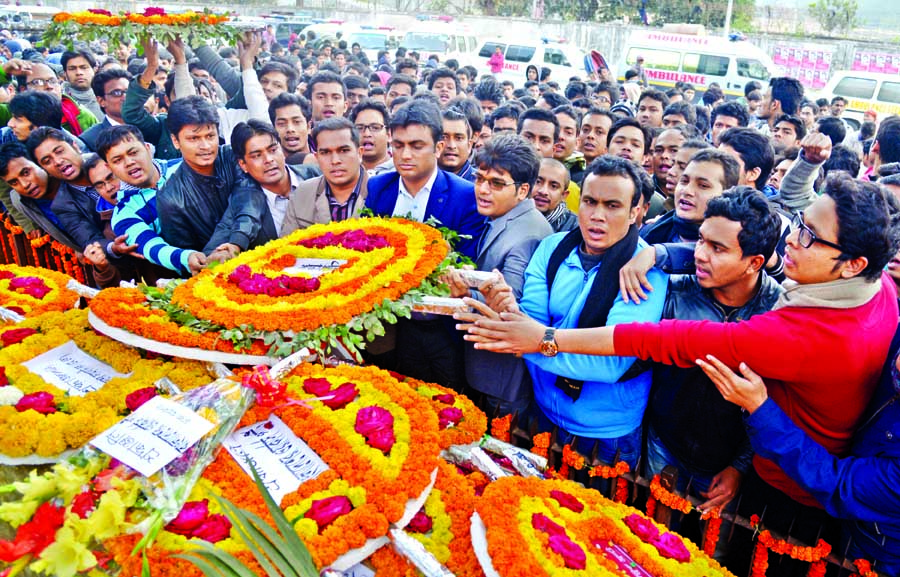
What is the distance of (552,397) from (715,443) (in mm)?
786

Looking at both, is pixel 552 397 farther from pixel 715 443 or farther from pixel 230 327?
pixel 230 327

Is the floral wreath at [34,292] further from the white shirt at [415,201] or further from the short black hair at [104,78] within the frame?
the short black hair at [104,78]

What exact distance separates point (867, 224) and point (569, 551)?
163cm

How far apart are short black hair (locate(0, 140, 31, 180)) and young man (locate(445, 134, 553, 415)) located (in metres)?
3.95

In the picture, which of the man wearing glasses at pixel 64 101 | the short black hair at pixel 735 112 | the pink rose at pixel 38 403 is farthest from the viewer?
the short black hair at pixel 735 112

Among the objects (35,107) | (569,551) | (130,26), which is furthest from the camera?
(35,107)

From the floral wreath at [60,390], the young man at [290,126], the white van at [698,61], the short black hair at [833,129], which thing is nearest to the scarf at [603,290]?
the floral wreath at [60,390]

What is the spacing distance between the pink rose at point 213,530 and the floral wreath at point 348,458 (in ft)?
0.27

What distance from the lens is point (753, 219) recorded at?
2697 millimetres

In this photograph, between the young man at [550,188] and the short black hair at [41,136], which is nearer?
the young man at [550,188]

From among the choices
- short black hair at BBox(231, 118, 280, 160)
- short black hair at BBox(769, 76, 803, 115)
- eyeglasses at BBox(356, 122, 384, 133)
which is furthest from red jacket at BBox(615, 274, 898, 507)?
short black hair at BBox(769, 76, 803, 115)

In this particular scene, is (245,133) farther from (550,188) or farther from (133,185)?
(550,188)

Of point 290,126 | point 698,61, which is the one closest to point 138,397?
point 290,126

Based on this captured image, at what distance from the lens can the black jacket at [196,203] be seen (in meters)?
4.41
